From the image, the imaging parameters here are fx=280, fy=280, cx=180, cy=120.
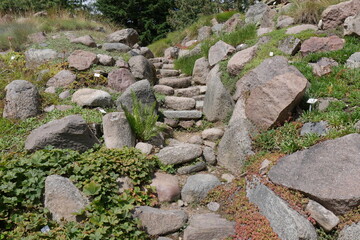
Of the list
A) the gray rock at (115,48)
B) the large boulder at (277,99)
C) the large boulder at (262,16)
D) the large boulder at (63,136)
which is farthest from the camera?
the gray rock at (115,48)

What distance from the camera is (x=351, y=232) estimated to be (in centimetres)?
295

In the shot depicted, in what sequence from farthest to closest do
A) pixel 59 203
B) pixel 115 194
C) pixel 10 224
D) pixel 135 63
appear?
1. pixel 135 63
2. pixel 115 194
3. pixel 59 203
4. pixel 10 224

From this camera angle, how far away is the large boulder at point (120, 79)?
7.32 m

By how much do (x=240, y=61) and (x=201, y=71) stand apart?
2009 millimetres

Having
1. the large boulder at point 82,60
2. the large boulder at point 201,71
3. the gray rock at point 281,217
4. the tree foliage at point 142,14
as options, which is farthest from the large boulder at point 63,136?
the tree foliage at point 142,14

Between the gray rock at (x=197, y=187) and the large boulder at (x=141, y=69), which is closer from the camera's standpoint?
the gray rock at (x=197, y=187)

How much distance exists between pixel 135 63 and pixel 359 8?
19.5 feet

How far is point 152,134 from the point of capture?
5043 mm

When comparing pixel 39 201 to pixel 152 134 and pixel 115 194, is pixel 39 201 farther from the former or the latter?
pixel 152 134

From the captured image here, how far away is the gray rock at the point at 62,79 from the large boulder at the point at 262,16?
6405 millimetres

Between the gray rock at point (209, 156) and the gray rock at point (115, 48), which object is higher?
the gray rock at point (115, 48)

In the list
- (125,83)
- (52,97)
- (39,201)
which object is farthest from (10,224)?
(125,83)

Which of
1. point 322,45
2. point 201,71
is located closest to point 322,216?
point 322,45

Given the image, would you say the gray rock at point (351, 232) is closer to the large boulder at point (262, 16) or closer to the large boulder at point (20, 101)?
the large boulder at point (20, 101)
